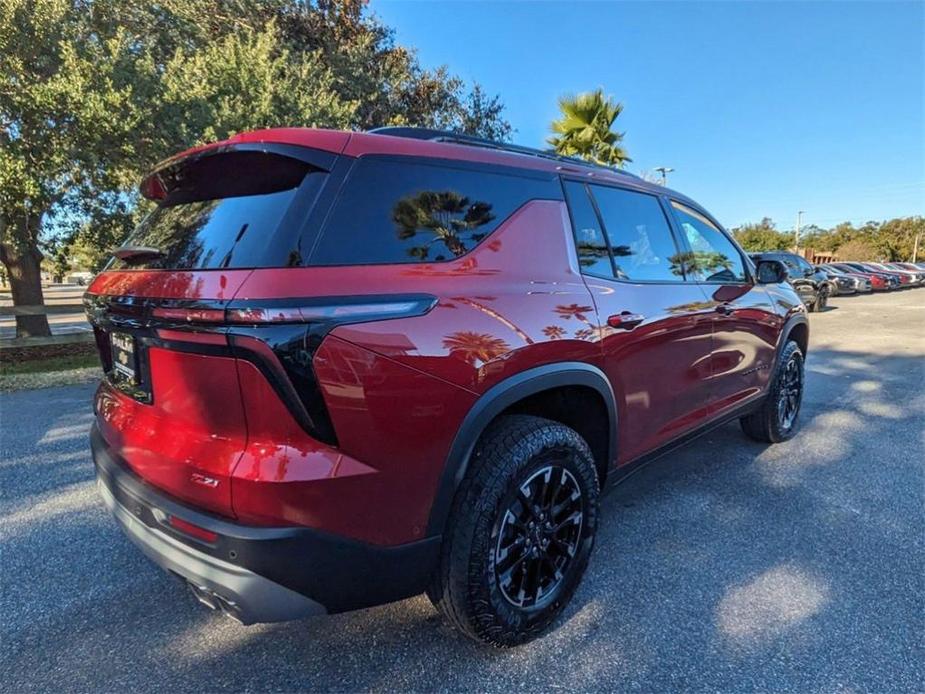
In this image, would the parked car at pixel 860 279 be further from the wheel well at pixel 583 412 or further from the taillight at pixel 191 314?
the taillight at pixel 191 314

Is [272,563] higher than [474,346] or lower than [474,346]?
lower

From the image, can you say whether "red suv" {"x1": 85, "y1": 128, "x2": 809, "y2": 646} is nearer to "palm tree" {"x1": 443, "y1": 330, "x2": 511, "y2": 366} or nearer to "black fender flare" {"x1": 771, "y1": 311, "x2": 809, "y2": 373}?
"palm tree" {"x1": 443, "y1": 330, "x2": 511, "y2": 366}

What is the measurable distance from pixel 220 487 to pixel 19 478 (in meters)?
3.23

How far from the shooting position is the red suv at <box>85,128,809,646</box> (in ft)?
5.07

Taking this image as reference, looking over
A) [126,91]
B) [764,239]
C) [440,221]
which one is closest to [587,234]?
[440,221]

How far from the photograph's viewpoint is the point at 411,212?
72.9 inches

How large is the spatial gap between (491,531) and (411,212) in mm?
1172

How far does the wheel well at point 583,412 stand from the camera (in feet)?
7.67

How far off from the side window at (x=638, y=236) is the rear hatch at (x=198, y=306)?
5.01 feet

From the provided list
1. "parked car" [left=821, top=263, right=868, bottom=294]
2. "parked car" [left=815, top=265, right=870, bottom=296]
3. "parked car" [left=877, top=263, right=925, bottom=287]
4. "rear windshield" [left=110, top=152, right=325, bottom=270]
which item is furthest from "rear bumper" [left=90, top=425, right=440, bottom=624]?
"parked car" [left=877, top=263, right=925, bottom=287]

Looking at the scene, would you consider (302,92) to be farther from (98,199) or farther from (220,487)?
(220,487)

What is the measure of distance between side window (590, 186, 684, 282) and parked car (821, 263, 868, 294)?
24750mm

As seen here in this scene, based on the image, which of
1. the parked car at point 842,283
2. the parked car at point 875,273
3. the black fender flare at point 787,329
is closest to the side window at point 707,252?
the black fender flare at point 787,329

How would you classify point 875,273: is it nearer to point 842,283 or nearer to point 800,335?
point 842,283
